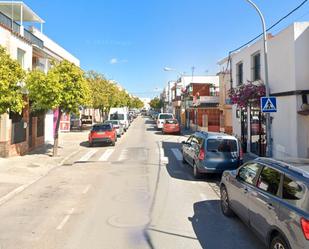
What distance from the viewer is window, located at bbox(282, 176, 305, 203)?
491 cm

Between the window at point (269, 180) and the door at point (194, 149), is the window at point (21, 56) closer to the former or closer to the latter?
the door at point (194, 149)

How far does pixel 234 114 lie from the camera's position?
22000 millimetres

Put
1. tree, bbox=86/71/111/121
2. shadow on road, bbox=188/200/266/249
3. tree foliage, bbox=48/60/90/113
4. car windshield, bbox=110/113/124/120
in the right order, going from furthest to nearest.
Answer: tree, bbox=86/71/111/121 < car windshield, bbox=110/113/124/120 < tree foliage, bbox=48/60/90/113 < shadow on road, bbox=188/200/266/249

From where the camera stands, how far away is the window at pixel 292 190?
4906 millimetres

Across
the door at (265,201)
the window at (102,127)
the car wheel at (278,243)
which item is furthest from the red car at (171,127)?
the car wheel at (278,243)

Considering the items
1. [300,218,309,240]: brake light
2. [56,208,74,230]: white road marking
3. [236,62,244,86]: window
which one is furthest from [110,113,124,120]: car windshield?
[300,218,309,240]: brake light

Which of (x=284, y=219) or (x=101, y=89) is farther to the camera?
(x=101, y=89)

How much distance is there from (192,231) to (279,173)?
2296 millimetres

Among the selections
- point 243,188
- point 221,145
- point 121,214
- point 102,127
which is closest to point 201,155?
point 221,145

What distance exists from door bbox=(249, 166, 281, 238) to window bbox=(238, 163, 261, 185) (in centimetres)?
28

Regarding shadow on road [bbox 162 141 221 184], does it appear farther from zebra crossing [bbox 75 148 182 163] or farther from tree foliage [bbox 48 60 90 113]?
tree foliage [bbox 48 60 90 113]

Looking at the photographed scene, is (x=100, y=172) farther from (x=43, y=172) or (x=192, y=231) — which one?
(x=192, y=231)

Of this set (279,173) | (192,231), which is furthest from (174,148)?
(279,173)

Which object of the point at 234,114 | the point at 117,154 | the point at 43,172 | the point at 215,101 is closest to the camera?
the point at 43,172
